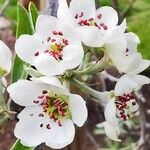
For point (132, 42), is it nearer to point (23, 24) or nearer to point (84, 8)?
point (84, 8)

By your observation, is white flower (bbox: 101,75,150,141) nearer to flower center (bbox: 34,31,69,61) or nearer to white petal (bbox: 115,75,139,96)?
white petal (bbox: 115,75,139,96)

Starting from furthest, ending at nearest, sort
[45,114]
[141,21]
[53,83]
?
1. [141,21]
2. [45,114]
3. [53,83]

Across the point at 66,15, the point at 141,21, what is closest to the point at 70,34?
the point at 66,15

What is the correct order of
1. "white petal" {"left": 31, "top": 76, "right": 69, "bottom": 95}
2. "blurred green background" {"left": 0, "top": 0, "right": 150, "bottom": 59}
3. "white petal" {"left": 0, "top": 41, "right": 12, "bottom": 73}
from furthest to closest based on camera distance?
"blurred green background" {"left": 0, "top": 0, "right": 150, "bottom": 59} → "white petal" {"left": 0, "top": 41, "right": 12, "bottom": 73} → "white petal" {"left": 31, "top": 76, "right": 69, "bottom": 95}

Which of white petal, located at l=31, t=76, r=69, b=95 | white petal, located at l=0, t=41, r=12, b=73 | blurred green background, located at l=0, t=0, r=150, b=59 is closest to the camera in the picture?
white petal, located at l=31, t=76, r=69, b=95

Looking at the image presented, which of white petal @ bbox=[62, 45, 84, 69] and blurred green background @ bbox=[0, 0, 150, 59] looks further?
blurred green background @ bbox=[0, 0, 150, 59]

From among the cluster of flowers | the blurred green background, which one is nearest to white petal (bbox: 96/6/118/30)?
the cluster of flowers
